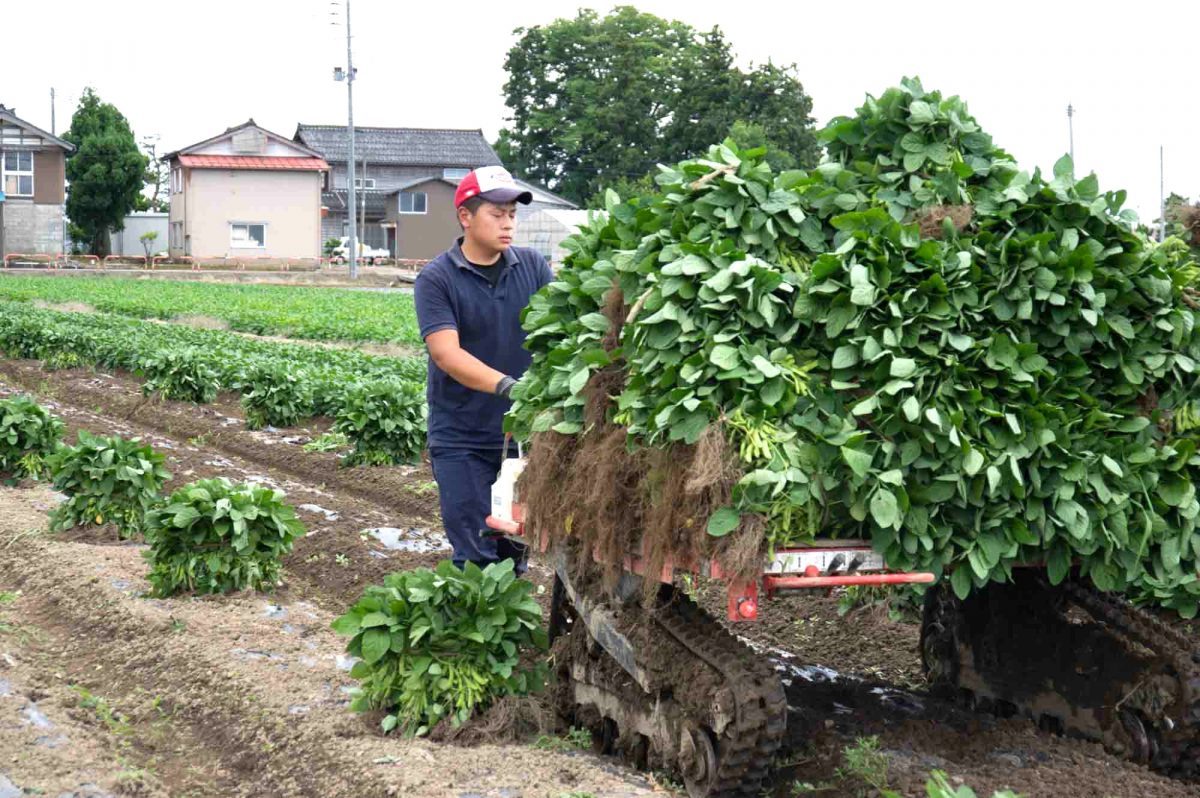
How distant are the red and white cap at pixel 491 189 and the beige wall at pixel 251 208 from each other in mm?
60858

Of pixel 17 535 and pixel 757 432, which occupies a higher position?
pixel 757 432

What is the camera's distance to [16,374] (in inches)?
886

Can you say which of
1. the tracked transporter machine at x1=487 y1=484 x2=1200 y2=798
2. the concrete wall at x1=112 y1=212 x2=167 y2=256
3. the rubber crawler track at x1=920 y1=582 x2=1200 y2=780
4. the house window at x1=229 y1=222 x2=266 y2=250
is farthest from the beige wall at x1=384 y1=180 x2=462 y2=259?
the rubber crawler track at x1=920 y1=582 x2=1200 y2=780

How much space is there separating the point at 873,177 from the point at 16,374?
1989cm

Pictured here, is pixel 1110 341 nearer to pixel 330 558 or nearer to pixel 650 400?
pixel 650 400

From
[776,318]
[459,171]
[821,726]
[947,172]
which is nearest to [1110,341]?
[947,172]

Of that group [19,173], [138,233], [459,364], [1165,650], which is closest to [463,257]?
[459,364]

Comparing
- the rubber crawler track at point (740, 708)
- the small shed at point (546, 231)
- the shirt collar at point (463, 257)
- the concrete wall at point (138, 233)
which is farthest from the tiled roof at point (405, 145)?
the rubber crawler track at point (740, 708)

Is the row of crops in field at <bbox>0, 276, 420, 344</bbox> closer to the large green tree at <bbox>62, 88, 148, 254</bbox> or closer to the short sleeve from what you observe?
the large green tree at <bbox>62, 88, 148, 254</bbox>

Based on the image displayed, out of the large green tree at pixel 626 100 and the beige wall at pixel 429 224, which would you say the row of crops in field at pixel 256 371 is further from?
the beige wall at pixel 429 224

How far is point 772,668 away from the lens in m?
5.60

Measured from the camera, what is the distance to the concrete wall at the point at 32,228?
63719 millimetres

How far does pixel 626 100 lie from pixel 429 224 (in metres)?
11.5

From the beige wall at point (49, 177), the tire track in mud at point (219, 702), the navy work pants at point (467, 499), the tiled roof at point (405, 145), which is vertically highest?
the tiled roof at point (405, 145)
